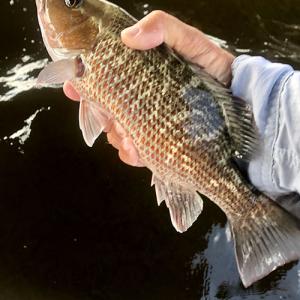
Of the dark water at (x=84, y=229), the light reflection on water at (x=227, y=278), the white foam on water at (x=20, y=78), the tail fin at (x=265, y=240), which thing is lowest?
the light reflection on water at (x=227, y=278)

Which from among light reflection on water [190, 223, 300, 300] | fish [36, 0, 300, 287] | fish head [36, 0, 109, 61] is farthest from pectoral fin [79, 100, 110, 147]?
light reflection on water [190, 223, 300, 300]

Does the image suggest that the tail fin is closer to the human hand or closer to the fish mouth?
the human hand

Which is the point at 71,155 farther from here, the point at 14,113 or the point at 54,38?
the point at 54,38

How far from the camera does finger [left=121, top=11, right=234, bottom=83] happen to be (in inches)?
90.4

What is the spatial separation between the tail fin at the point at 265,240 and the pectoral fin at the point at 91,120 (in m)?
0.76

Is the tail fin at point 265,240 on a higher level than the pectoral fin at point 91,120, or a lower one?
lower

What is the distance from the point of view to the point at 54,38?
2.52m

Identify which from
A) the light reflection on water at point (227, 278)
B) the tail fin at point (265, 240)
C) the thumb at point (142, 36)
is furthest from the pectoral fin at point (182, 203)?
the light reflection on water at point (227, 278)

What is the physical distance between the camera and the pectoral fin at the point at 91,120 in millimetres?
2447

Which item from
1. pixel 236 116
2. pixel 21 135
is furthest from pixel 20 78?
pixel 236 116

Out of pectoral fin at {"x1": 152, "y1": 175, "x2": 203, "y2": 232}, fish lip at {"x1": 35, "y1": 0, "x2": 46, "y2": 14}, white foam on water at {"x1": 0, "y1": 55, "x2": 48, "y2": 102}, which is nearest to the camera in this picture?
pectoral fin at {"x1": 152, "y1": 175, "x2": 203, "y2": 232}

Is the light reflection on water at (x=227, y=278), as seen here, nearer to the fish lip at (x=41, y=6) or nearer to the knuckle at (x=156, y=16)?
the knuckle at (x=156, y=16)

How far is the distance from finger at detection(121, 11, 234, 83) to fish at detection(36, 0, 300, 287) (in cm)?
6

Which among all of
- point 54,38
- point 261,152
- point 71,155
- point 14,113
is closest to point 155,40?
point 54,38
